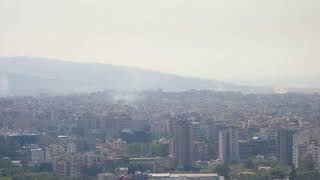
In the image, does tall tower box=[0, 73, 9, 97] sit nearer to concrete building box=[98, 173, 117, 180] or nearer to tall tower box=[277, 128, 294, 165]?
tall tower box=[277, 128, 294, 165]

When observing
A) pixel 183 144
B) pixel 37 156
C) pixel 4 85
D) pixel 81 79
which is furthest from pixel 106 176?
pixel 81 79

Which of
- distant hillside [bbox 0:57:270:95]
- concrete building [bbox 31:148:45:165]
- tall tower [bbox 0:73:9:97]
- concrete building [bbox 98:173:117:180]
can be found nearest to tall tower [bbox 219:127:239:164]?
concrete building [bbox 98:173:117:180]

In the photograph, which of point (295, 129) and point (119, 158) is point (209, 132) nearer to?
point (295, 129)

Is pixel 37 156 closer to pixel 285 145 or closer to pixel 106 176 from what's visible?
pixel 106 176

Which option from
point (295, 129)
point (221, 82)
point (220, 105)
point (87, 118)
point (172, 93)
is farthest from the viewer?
point (172, 93)

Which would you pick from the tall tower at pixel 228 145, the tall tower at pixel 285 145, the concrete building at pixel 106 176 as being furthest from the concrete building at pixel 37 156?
the tall tower at pixel 285 145

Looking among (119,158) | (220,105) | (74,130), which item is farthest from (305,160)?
(220,105)

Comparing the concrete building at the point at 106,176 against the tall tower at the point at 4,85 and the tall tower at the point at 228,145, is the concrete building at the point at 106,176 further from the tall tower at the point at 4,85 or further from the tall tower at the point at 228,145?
the tall tower at the point at 4,85
